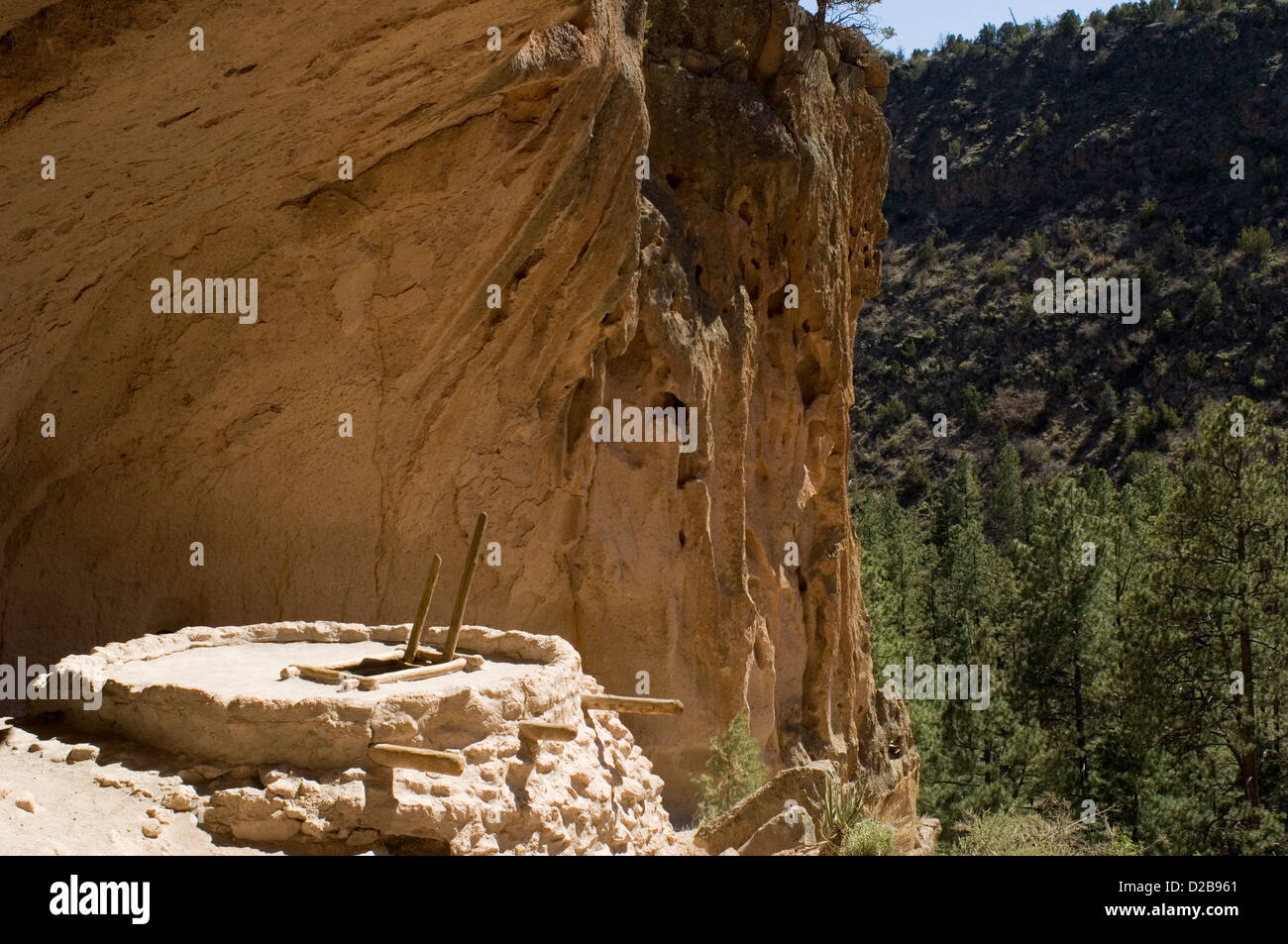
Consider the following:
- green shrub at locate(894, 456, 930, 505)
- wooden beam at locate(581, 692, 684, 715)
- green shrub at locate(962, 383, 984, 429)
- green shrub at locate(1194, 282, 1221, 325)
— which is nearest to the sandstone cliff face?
wooden beam at locate(581, 692, 684, 715)

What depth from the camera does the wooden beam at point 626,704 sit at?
7086mm

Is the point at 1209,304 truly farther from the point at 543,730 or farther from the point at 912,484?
the point at 543,730

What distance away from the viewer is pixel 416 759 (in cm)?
530

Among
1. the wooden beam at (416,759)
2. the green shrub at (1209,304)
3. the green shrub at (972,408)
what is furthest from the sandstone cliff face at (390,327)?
the green shrub at (1209,304)

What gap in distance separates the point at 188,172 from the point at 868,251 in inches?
668

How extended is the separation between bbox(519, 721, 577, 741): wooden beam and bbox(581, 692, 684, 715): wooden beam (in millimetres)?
913

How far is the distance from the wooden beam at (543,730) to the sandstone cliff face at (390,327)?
14.0ft

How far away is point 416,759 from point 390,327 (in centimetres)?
657

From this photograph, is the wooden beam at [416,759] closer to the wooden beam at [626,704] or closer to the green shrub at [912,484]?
the wooden beam at [626,704]

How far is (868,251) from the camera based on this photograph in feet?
77.0

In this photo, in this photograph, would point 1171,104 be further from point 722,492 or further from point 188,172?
point 188,172

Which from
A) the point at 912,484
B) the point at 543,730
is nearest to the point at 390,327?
the point at 543,730

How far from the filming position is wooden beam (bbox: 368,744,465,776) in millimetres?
5289

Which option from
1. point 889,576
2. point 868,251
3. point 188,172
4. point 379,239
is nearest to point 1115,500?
point 889,576
